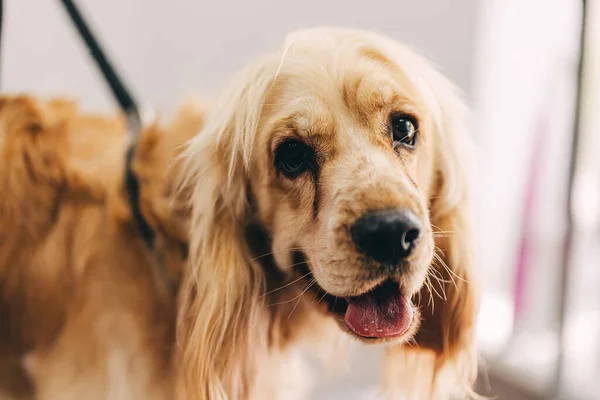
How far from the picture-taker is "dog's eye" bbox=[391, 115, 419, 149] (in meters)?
0.71

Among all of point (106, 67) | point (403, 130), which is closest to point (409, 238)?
point (403, 130)

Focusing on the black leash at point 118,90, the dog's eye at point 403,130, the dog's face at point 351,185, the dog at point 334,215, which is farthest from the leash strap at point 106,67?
the dog's eye at point 403,130

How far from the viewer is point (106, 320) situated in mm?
946

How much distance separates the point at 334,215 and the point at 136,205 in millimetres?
429

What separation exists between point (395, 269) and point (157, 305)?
50 cm

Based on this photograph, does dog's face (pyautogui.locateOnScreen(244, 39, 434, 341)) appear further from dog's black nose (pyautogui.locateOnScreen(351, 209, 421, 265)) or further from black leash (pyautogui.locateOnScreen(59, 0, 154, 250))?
black leash (pyautogui.locateOnScreen(59, 0, 154, 250))

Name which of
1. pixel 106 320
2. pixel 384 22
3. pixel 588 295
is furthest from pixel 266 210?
pixel 588 295

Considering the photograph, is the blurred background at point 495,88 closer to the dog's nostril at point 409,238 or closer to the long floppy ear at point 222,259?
the long floppy ear at point 222,259

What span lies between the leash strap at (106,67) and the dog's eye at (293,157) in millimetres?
407

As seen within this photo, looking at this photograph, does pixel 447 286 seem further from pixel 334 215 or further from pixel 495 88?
pixel 495 88

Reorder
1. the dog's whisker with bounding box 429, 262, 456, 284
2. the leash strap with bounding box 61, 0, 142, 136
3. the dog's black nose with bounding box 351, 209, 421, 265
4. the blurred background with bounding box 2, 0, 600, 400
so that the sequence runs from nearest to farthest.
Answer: the dog's black nose with bounding box 351, 209, 421, 265, the dog's whisker with bounding box 429, 262, 456, 284, the leash strap with bounding box 61, 0, 142, 136, the blurred background with bounding box 2, 0, 600, 400

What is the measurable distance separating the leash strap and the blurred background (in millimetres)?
468

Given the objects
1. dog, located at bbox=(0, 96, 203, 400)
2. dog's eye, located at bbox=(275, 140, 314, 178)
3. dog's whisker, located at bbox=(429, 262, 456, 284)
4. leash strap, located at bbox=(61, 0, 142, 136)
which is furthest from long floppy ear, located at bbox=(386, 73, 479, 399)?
leash strap, located at bbox=(61, 0, 142, 136)

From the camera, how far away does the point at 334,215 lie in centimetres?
66
